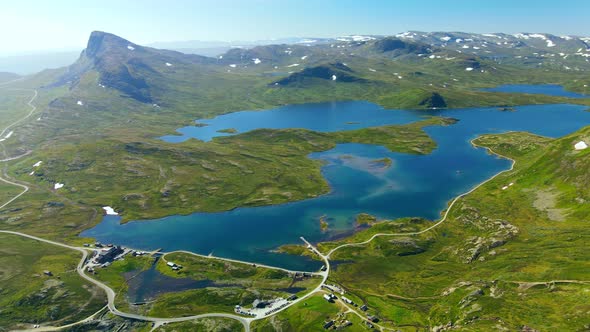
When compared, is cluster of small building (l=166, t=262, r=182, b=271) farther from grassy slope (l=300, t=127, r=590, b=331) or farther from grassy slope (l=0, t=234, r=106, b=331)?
grassy slope (l=300, t=127, r=590, b=331)

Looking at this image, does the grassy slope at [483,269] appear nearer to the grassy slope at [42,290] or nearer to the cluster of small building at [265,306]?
the cluster of small building at [265,306]

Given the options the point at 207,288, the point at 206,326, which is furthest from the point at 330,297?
the point at 207,288

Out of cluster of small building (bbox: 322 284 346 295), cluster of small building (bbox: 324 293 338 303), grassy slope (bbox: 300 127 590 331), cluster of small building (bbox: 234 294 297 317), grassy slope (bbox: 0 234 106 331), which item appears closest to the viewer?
grassy slope (bbox: 300 127 590 331)

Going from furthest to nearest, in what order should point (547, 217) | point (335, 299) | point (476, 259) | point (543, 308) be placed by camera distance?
1. point (547, 217)
2. point (476, 259)
3. point (335, 299)
4. point (543, 308)

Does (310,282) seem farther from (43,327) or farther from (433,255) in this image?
(43,327)

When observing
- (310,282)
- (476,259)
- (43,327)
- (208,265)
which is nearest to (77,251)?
(43,327)

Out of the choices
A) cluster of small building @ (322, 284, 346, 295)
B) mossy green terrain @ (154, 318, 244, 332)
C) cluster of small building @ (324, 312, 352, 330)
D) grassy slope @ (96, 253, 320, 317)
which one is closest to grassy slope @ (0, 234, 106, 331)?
grassy slope @ (96, 253, 320, 317)
